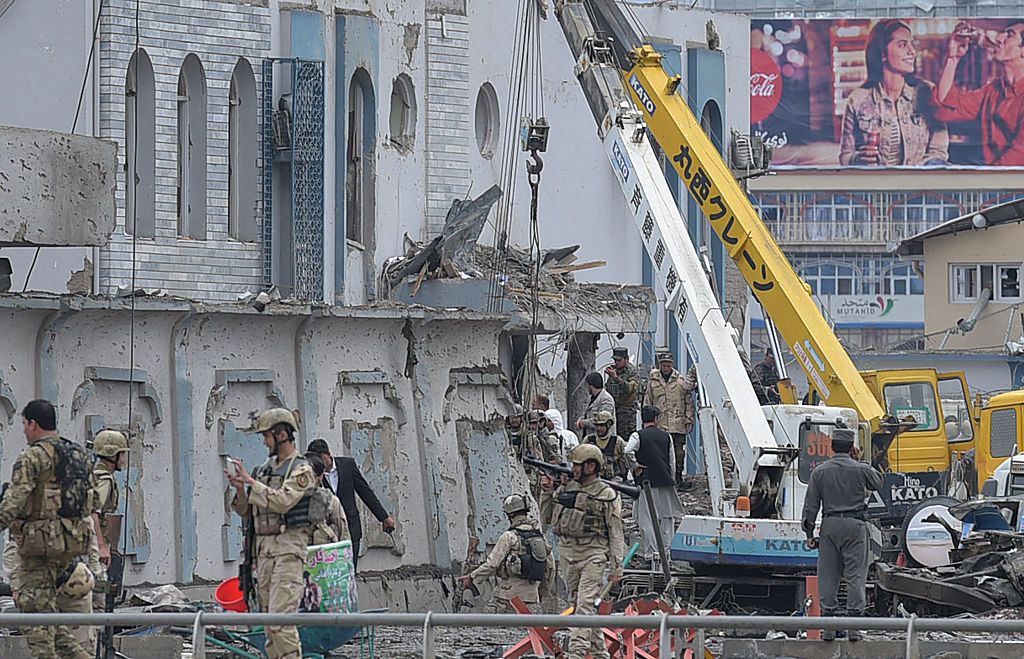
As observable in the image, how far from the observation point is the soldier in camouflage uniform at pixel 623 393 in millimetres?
25156

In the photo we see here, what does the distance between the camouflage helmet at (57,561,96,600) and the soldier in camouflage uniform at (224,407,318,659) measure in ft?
2.98

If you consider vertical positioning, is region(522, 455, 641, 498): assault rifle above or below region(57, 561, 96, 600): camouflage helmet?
above

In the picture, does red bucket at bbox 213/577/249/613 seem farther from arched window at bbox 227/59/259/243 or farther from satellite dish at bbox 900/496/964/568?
arched window at bbox 227/59/259/243

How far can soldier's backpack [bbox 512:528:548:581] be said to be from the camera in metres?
15.6

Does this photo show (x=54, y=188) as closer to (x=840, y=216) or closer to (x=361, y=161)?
(x=361, y=161)

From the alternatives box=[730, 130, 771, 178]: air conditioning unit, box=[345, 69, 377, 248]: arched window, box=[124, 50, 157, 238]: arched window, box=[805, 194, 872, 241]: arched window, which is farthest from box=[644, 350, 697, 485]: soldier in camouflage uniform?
box=[805, 194, 872, 241]: arched window

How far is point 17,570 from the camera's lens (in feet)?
37.0

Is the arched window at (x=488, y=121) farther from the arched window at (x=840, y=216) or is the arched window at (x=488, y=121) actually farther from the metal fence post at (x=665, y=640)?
the arched window at (x=840, y=216)

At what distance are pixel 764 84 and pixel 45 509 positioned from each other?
3030 inches

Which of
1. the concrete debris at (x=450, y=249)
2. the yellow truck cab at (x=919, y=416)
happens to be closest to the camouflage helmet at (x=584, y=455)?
the yellow truck cab at (x=919, y=416)

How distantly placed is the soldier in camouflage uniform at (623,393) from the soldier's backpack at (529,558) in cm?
900

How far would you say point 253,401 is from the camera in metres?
17.9

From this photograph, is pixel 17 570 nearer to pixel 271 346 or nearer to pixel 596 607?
pixel 596 607

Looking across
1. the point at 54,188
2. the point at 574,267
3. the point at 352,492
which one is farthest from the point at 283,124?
the point at 54,188
